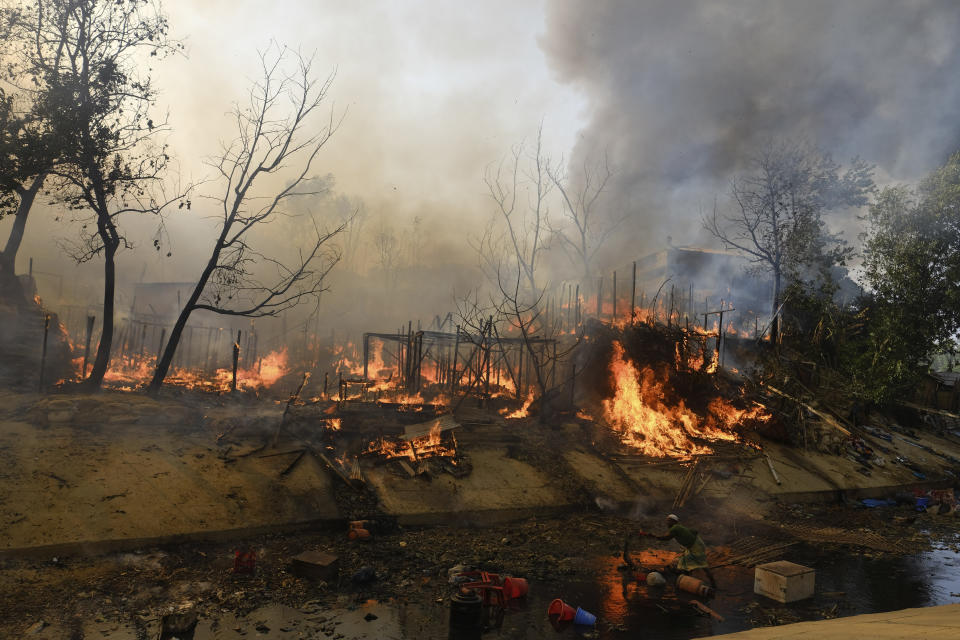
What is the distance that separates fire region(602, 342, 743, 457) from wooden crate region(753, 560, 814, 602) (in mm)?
7379

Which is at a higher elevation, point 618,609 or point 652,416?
point 652,416

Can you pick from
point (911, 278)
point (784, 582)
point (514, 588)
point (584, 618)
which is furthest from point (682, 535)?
point (911, 278)

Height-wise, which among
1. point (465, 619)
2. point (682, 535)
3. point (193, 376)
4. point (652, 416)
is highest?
point (652, 416)

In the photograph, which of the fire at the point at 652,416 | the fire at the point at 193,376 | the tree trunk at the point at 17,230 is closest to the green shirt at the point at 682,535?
the fire at the point at 652,416

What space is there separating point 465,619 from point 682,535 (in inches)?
167

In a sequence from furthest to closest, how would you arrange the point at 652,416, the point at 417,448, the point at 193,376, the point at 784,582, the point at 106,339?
the point at 193,376
the point at 652,416
the point at 106,339
the point at 417,448
the point at 784,582

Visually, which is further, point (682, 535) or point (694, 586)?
point (682, 535)

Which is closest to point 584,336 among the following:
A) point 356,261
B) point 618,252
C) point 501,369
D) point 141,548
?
point 501,369

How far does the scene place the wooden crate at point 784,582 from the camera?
8.26 meters

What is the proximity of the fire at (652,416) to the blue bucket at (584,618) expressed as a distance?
30.4 feet

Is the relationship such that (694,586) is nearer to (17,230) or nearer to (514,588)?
(514,588)

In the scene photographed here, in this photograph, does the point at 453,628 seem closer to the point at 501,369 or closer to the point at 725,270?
the point at 501,369

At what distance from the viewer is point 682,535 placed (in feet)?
29.1

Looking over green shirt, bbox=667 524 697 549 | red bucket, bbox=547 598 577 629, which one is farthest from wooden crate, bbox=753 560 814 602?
red bucket, bbox=547 598 577 629
